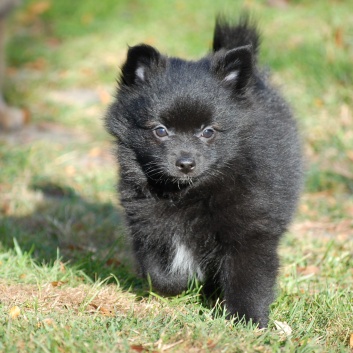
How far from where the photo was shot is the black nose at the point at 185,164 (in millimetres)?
3504

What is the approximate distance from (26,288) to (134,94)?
132cm

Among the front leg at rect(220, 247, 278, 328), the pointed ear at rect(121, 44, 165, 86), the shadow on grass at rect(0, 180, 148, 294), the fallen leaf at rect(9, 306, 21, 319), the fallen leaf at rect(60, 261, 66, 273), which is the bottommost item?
the shadow on grass at rect(0, 180, 148, 294)

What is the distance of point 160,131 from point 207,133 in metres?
0.25

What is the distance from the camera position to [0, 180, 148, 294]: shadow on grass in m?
4.43

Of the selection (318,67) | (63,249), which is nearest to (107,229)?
(63,249)

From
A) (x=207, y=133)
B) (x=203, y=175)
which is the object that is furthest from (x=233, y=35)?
(x=203, y=175)

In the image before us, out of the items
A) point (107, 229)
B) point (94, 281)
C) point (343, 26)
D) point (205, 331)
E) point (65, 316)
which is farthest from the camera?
point (343, 26)

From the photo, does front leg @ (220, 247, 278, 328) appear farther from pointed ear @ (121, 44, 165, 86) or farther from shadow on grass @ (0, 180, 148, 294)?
pointed ear @ (121, 44, 165, 86)

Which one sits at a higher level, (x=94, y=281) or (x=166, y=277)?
(x=166, y=277)

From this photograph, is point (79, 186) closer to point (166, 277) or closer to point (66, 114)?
point (66, 114)

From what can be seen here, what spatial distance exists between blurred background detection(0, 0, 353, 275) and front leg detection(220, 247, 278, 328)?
1105 mm

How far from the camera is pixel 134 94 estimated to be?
3.83m

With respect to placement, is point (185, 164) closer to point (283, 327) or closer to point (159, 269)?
point (159, 269)

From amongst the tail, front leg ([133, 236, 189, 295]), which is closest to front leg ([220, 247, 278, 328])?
front leg ([133, 236, 189, 295])
